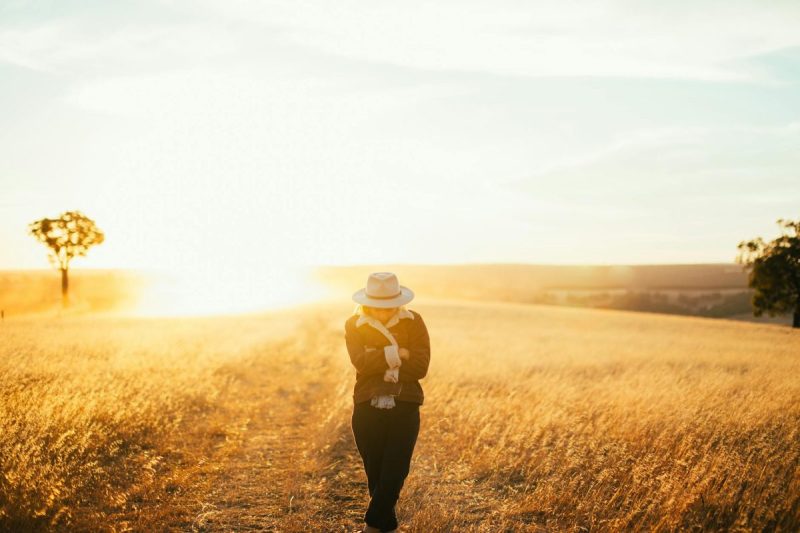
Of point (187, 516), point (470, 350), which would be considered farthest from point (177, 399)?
point (470, 350)

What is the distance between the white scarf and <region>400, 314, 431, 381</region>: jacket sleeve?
10cm

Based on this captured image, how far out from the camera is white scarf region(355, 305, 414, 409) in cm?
522

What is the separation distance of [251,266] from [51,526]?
12674 centimetres

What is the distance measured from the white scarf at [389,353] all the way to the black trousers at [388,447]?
134mm

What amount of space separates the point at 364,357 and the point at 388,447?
947 millimetres

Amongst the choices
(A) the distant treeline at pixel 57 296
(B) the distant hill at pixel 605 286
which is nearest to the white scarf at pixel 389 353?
(A) the distant treeline at pixel 57 296

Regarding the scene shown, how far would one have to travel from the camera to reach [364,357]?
540 centimetres

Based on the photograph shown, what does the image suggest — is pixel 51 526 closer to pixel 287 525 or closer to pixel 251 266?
pixel 287 525

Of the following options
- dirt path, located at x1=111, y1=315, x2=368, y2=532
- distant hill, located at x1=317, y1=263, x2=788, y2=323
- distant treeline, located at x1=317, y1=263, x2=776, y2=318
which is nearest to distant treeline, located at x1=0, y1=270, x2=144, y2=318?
distant hill, located at x1=317, y1=263, x2=788, y2=323

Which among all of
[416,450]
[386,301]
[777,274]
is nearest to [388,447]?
[386,301]

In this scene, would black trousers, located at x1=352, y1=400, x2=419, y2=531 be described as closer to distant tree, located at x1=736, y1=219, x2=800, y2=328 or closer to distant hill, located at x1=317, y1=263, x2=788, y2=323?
distant tree, located at x1=736, y1=219, x2=800, y2=328

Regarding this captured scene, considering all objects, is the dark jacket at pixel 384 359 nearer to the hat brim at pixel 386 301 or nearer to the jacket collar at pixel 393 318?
the jacket collar at pixel 393 318

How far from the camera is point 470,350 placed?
2002cm

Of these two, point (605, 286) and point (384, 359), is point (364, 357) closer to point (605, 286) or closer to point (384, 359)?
point (384, 359)
